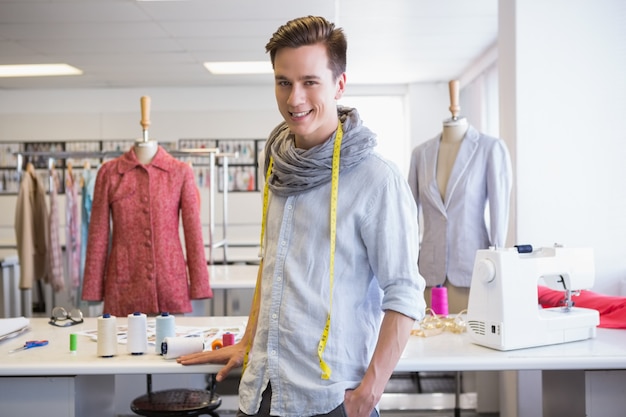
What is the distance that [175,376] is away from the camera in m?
3.65

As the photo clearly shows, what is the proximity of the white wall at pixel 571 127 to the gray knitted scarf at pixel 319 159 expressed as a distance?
215 centimetres

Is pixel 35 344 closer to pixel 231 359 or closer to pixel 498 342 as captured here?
pixel 231 359

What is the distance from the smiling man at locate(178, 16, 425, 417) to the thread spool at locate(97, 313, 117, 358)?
64cm

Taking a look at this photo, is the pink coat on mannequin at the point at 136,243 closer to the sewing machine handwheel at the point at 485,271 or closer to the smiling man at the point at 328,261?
the sewing machine handwheel at the point at 485,271

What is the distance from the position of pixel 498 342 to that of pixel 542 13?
202 cm

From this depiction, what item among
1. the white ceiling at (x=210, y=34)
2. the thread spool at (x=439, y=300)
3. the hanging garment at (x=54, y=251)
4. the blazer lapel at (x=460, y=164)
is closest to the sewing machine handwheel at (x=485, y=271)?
the thread spool at (x=439, y=300)

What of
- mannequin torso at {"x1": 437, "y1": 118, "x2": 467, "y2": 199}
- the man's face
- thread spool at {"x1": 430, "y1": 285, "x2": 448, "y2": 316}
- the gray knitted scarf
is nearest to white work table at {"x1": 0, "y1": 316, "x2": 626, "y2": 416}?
thread spool at {"x1": 430, "y1": 285, "x2": 448, "y2": 316}

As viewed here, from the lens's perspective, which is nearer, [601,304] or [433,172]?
[601,304]

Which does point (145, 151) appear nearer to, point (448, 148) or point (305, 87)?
point (448, 148)

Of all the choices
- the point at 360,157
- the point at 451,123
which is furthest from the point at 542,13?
the point at 360,157

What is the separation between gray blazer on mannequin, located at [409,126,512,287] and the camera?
3.17 m

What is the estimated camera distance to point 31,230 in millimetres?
5320

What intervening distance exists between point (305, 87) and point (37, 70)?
22.1ft

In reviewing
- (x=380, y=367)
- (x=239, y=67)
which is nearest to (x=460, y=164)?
(x=380, y=367)
